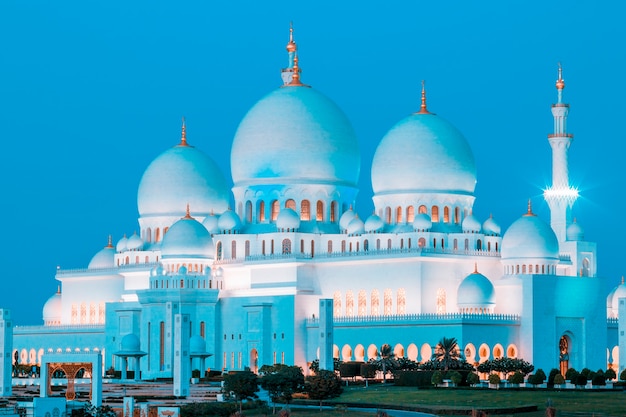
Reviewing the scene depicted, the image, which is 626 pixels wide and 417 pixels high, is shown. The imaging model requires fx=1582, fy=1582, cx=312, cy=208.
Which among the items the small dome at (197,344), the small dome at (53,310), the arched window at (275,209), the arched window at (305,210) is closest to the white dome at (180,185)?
the arched window at (275,209)

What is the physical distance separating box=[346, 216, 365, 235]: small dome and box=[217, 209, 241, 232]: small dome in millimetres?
6541

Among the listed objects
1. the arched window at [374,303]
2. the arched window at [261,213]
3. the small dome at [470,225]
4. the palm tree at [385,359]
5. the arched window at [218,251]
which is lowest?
the palm tree at [385,359]

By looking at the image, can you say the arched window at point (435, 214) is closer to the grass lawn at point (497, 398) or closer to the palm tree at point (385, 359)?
the palm tree at point (385, 359)

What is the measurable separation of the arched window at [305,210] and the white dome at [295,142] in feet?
4.21

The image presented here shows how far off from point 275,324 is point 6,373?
17960 millimetres

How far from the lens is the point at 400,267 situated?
81.4 metres

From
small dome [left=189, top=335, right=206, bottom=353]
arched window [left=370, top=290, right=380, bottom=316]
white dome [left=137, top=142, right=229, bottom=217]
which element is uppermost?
white dome [left=137, top=142, right=229, bottom=217]

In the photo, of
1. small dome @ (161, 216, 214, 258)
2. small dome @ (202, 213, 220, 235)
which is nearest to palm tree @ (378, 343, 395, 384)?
small dome @ (161, 216, 214, 258)

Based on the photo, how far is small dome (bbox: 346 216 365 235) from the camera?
8512cm

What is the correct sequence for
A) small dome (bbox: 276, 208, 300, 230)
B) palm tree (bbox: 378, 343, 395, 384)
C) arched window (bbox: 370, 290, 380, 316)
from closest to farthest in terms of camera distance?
palm tree (bbox: 378, 343, 395, 384), arched window (bbox: 370, 290, 380, 316), small dome (bbox: 276, 208, 300, 230)

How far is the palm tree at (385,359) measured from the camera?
7525 centimetres

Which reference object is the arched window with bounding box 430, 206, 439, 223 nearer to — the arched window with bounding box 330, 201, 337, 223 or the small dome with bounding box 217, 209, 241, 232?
the arched window with bounding box 330, 201, 337, 223

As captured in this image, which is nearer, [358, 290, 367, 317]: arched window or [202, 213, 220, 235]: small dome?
[358, 290, 367, 317]: arched window

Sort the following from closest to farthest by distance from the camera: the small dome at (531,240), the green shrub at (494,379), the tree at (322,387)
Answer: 1. the tree at (322,387)
2. the green shrub at (494,379)
3. the small dome at (531,240)
